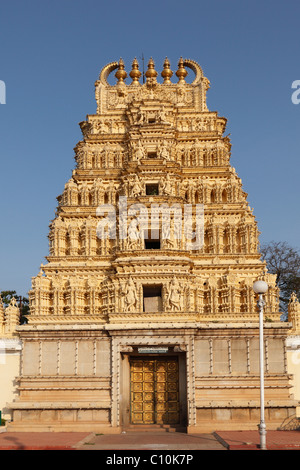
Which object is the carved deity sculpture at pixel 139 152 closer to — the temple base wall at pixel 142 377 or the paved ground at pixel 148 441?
the temple base wall at pixel 142 377

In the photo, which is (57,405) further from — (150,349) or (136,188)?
(136,188)

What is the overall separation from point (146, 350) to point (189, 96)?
20.9 metres

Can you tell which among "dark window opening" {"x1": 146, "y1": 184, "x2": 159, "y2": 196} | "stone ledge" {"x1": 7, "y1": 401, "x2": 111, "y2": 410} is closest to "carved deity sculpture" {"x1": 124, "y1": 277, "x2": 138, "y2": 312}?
"stone ledge" {"x1": 7, "y1": 401, "x2": 111, "y2": 410}

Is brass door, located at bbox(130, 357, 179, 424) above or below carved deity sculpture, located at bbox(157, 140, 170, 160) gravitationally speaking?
below

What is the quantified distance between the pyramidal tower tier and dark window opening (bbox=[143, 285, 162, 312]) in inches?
2.4

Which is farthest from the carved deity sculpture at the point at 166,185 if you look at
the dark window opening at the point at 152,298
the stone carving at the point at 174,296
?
the stone carving at the point at 174,296

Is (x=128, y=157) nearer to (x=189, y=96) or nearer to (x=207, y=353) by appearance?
(x=189, y=96)

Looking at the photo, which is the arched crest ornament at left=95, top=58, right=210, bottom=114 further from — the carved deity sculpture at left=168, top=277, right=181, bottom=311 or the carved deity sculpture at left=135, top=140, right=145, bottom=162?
the carved deity sculpture at left=168, top=277, right=181, bottom=311

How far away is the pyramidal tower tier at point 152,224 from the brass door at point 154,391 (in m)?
2.64

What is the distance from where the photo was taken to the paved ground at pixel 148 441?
23516 millimetres

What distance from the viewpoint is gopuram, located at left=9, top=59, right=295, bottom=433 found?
97.8 feet

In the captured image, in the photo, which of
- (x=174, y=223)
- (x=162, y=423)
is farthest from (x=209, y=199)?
(x=162, y=423)

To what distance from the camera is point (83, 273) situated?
112 ft

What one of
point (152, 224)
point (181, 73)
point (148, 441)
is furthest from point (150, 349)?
point (181, 73)
